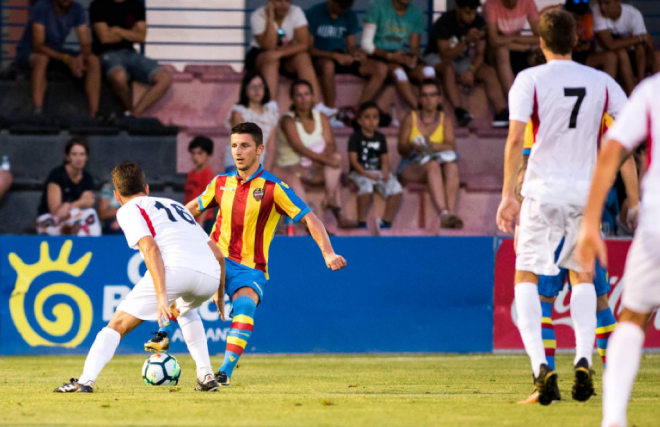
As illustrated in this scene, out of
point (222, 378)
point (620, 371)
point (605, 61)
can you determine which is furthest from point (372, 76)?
point (620, 371)

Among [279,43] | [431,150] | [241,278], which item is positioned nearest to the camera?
[241,278]

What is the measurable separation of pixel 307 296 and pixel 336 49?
4.29 m

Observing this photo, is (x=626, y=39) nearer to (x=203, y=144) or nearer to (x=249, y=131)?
(x=203, y=144)

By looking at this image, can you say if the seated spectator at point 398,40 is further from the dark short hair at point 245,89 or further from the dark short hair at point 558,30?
the dark short hair at point 558,30

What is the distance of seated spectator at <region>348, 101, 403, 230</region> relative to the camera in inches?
482

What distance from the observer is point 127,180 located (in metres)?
6.17

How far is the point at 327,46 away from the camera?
13.4m

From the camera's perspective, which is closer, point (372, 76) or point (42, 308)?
point (42, 308)

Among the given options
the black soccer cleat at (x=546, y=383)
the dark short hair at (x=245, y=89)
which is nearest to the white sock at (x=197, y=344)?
the black soccer cleat at (x=546, y=383)

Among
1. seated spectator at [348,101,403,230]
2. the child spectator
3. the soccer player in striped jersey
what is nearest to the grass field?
the soccer player in striped jersey

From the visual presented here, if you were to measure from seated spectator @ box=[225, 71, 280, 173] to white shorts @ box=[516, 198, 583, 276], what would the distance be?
7.17m

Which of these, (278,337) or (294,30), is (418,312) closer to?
(278,337)

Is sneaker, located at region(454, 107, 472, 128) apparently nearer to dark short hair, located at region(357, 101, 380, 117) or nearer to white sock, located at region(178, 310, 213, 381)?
dark short hair, located at region(357, 101, 380, 117)

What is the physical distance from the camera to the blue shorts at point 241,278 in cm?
681
